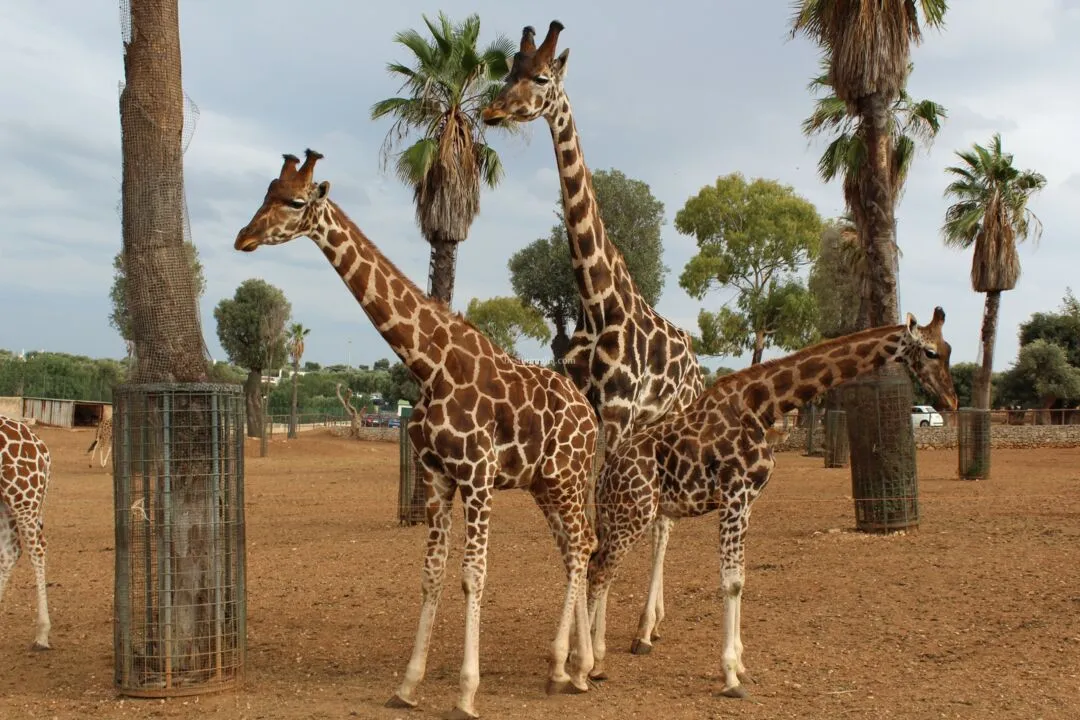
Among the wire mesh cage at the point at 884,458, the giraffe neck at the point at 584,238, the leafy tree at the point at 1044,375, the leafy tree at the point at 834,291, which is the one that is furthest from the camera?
the leafy tree at the point at 1044,375

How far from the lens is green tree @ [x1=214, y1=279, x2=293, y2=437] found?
51750mm

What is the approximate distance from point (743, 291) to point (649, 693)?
41608mm

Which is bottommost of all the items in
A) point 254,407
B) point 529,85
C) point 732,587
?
point 732,587

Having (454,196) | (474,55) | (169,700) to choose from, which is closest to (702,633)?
(169,700)

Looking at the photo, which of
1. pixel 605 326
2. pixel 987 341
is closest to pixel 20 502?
pixel 605 326

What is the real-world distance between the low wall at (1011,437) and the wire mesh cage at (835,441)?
782cm

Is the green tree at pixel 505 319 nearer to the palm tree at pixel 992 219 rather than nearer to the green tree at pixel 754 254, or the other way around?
the green tree at pixel 754 254

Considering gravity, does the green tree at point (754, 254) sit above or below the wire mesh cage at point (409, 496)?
above

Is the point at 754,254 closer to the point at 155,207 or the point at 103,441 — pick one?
the point at 103,441

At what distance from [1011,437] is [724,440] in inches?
1381

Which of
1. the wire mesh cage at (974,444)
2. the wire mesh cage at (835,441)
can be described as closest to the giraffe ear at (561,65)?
the wire mesh cage at (974,444)

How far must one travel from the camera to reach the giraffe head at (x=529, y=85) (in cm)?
787

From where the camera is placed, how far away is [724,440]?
734 centimetres

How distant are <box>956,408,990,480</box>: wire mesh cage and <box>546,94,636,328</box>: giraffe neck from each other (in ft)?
54.0
